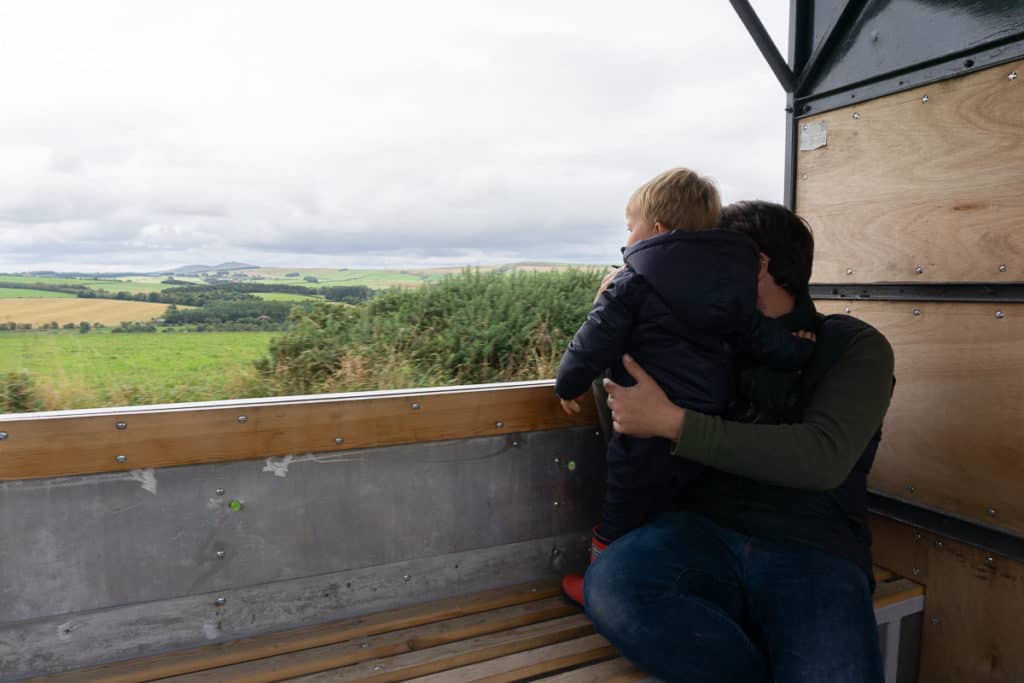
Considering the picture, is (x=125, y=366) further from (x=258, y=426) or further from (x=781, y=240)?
(x=781, y=240)

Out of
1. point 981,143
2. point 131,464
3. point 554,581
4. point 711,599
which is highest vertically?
point 981,143

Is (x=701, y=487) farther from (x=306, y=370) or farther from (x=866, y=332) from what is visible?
(x=306, y=370)

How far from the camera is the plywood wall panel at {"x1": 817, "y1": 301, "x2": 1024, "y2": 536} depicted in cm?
189

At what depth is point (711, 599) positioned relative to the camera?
5.68ft

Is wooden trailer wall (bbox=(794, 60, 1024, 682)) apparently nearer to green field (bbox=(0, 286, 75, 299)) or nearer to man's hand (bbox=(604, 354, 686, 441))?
man's hand (bbox=(604, 354, 686, 441))

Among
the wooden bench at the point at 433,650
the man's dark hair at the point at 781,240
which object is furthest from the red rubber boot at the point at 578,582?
the man's dark hair at the point at 781,240

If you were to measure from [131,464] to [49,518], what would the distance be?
214mm

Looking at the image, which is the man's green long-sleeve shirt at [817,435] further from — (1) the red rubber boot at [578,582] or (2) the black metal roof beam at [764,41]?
(2) the black metal roof beam at [764,41]

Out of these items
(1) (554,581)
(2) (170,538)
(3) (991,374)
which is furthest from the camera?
(1) (554,581)

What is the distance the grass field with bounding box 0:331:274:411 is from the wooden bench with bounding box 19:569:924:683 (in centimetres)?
113

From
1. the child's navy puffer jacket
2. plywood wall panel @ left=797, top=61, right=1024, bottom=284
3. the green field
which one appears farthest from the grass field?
plywood wall panel @ left=797, top=61, right=1024, bottom=284

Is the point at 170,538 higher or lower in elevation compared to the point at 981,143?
lower

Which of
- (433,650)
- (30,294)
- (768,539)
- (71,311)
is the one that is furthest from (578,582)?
(30,294)

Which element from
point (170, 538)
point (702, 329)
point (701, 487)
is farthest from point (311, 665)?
point (702, 329)
